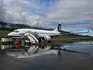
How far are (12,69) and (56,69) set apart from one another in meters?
2.64

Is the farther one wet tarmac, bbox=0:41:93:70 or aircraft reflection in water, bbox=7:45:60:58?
aircraft reflection in water, bbox=7:45:60:58

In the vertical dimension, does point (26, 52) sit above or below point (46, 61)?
below

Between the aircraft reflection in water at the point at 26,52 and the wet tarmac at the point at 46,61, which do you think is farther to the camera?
the aircraft reflection in water at the point at 26,52

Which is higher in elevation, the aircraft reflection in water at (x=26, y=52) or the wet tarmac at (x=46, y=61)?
the wet tarmac at (x=46, y=61)

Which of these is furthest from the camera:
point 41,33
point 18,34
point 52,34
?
point 52,34

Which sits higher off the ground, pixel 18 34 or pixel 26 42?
pixel 18 34

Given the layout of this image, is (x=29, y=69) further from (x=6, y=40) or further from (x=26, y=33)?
(x=6, y=40)

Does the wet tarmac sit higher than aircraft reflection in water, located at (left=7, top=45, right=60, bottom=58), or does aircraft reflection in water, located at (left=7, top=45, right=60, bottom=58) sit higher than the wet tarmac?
the wet tarmac

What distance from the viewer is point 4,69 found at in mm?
5527

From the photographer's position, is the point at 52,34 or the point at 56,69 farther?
the point at 52,34

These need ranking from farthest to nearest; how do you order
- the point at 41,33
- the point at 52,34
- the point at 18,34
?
the point at 52,34, the point at 41,33, the point at 18,34

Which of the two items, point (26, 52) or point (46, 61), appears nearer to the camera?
point (46, 61)

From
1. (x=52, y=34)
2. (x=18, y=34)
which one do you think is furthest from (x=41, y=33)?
(x=18, y=34)

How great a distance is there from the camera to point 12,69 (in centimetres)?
549
